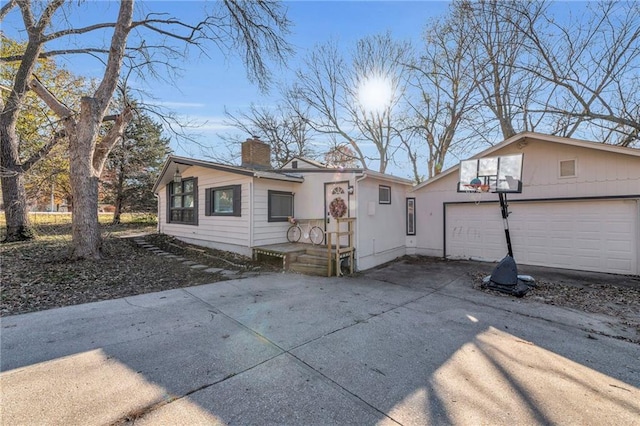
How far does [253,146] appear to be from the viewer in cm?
1087

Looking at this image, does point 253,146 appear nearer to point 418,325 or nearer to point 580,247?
point 418,325

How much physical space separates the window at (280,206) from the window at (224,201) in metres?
0.98

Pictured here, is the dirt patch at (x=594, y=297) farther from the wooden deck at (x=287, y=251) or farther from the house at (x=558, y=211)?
the wooden deck at (x=287, y=251)

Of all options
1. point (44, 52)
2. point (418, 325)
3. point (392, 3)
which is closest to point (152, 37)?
point (44, 52)

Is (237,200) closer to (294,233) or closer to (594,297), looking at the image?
(294,233)

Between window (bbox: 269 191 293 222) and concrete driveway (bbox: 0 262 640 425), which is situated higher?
window (bbox: 269 191 293 222)

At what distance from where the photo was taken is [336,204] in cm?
852

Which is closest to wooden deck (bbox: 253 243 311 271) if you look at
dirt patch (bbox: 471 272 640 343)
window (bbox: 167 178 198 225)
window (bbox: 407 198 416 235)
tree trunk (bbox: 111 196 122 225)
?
window (bbox: 167 178 198 225)

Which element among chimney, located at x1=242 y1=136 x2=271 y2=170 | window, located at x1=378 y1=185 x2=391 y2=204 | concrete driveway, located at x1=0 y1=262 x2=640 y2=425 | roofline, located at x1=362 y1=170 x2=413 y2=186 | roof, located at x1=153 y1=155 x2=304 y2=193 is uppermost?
chimney, located at x1=242 y1=136 x2=271 y2=170

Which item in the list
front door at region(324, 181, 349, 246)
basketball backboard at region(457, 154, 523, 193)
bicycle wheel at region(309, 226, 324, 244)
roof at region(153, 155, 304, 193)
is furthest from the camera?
bicycle wheel at region(309, 226, 324, 244)

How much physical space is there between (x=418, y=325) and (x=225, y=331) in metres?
2.68

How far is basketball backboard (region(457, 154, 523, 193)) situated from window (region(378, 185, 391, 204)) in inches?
92.7

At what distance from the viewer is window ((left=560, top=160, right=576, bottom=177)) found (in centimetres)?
780

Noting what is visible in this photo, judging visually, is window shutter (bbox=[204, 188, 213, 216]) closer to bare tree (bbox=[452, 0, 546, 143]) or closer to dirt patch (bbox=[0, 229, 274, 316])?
dirt patch (bbox=[0, 229, 274, 316])
